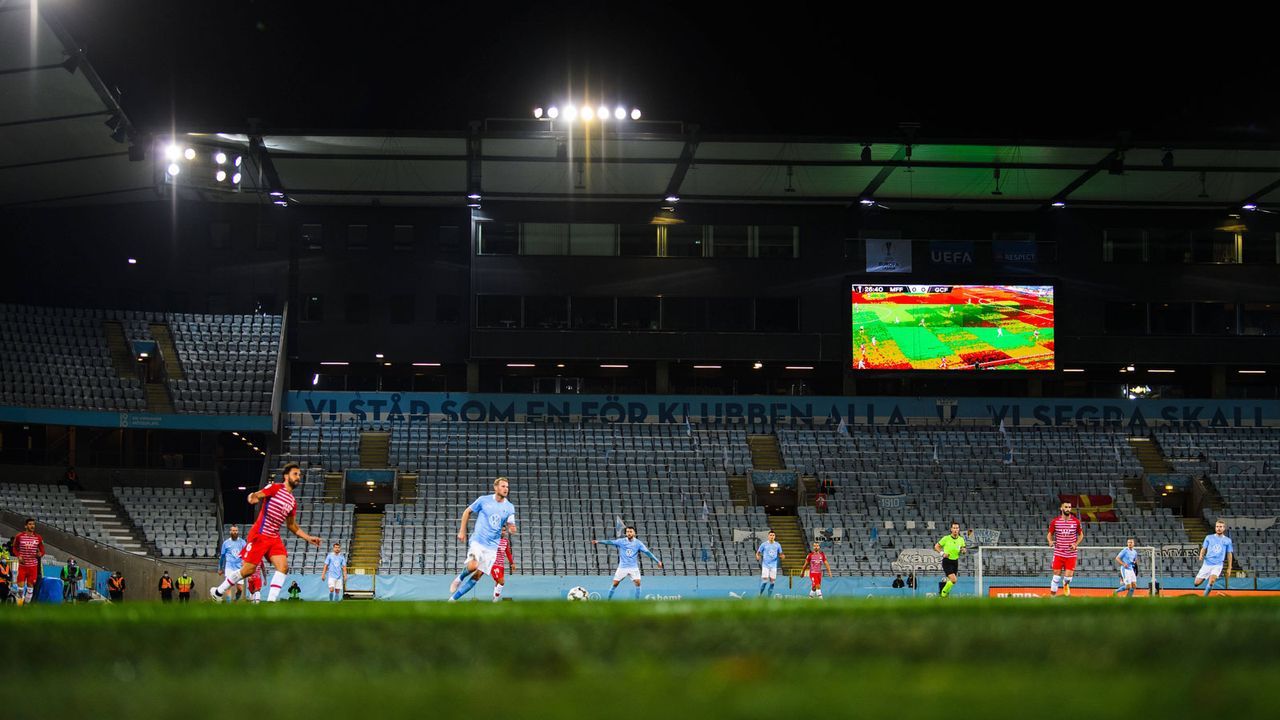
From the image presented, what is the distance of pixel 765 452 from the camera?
147ft

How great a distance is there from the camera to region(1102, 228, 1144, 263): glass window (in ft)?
158

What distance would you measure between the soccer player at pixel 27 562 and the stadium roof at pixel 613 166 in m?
14.0

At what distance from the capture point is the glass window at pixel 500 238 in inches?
1817

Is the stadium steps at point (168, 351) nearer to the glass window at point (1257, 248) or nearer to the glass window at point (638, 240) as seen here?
the glass window at point (638, 240)

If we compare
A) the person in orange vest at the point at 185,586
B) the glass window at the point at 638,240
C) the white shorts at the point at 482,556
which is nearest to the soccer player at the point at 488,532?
the white shorts at the point at 482,556

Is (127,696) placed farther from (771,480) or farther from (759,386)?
(759,386)

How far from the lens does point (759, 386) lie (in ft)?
160

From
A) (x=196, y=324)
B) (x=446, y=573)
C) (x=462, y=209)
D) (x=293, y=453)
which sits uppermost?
(x=462, y=209)

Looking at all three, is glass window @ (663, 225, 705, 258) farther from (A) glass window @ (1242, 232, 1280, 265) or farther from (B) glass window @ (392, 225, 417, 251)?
(A) glass window @ (1242, 232, 1280, 265)

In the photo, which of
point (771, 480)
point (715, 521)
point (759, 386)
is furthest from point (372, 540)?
point (759, 386)

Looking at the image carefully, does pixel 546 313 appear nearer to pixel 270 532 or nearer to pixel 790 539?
pixel 790 539

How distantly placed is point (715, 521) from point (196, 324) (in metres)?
20.4

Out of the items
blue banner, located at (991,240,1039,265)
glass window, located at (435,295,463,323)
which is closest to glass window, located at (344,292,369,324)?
glass window, located at (435,295,463,323)

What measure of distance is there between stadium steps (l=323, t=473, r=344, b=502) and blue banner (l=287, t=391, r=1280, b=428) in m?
3.21
